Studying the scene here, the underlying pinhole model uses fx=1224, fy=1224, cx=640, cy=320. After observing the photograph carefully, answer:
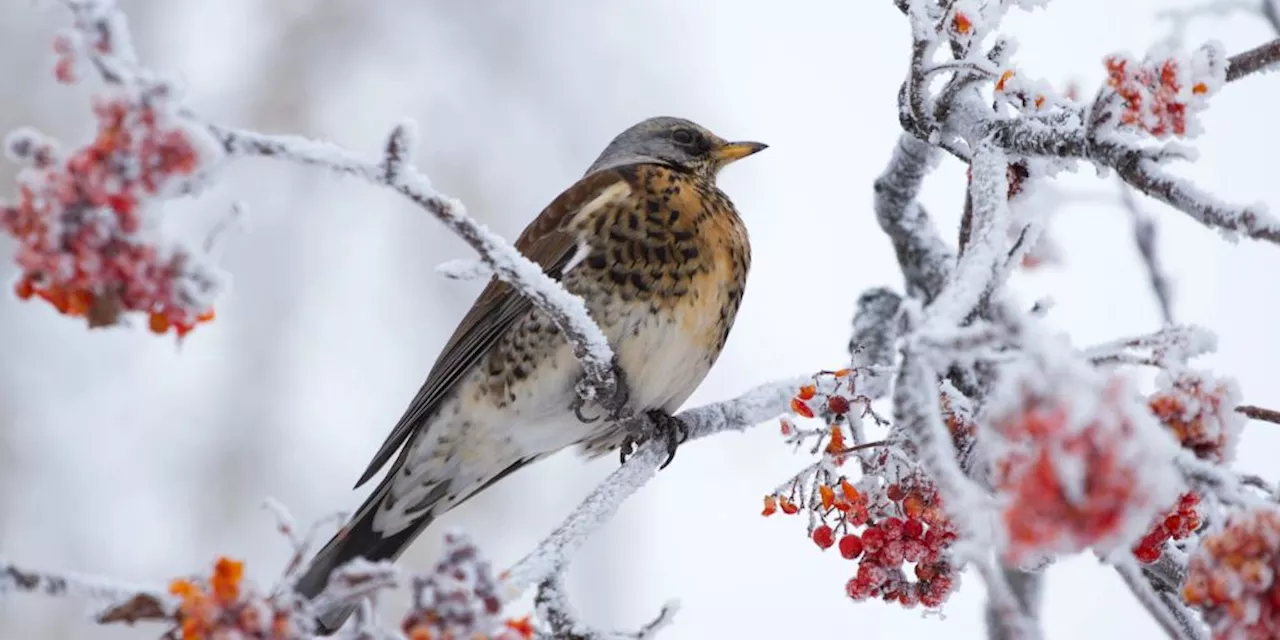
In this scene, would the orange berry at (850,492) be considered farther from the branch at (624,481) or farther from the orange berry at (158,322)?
the orange berry at (158,322)

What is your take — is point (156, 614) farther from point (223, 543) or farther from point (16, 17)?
point (16, 17)

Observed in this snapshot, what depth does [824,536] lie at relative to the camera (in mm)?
1632

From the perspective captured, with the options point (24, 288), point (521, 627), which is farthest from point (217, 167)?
point (521, 627)

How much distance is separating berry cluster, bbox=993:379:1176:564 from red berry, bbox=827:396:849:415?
2.85 ft

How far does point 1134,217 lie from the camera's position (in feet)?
5.66

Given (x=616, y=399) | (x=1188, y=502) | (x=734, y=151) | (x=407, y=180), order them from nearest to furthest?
1. (x=407, y=180)
2. (x=1188, y=502)
3. (x=616, y=399)
4. (x=734, y=151)

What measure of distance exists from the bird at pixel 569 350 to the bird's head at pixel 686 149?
0.22 meters

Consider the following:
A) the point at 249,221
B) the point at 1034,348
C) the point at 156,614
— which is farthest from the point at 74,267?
the point at 1034,348

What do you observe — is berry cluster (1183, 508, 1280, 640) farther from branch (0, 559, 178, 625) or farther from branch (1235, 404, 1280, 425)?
branch (0, 559, 178, 625)

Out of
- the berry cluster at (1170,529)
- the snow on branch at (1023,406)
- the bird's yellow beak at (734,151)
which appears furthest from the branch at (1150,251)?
the bird's yellow beak at (734,151)

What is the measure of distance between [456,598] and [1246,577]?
58 cm

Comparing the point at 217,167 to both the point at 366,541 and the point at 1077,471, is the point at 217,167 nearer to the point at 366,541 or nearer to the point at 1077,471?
the point at 1077,471

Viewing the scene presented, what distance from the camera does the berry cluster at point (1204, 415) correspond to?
96 cm

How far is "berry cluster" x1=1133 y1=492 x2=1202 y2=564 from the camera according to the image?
1330mm
